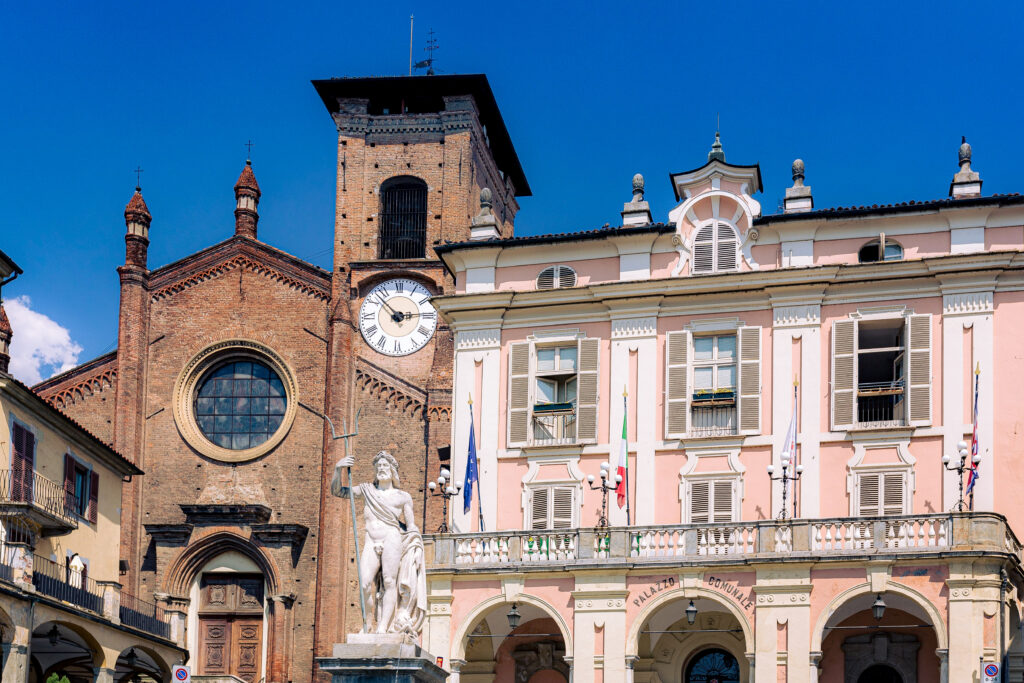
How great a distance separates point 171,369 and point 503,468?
624 inches

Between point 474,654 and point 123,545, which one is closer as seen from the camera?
point 474,654

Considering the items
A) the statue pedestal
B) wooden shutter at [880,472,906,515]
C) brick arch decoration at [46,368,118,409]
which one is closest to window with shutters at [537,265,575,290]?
wooden shutter at [880,472,906,515]

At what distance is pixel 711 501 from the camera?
3478cm

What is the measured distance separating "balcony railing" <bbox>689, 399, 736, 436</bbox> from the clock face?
46.1 ft

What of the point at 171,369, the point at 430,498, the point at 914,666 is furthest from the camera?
the point at 171,369

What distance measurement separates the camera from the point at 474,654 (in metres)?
35.6

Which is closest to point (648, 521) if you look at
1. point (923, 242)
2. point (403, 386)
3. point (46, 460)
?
point (923, 242)

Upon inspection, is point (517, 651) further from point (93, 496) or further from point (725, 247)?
point (93, 496)

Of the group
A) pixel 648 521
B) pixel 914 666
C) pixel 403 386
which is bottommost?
pixel 914 666

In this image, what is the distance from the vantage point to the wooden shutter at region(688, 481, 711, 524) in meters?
34.8

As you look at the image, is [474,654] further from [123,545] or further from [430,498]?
[123,545]

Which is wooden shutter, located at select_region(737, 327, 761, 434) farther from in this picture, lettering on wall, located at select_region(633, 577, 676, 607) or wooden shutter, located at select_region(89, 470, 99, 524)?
wooden shutter, located at select_region(89, 470, 99, 524)

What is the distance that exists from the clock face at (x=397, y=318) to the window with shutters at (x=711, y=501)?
48.6 feet

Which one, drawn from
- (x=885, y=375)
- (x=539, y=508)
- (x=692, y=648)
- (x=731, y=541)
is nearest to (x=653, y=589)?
(x=731, y=541)
